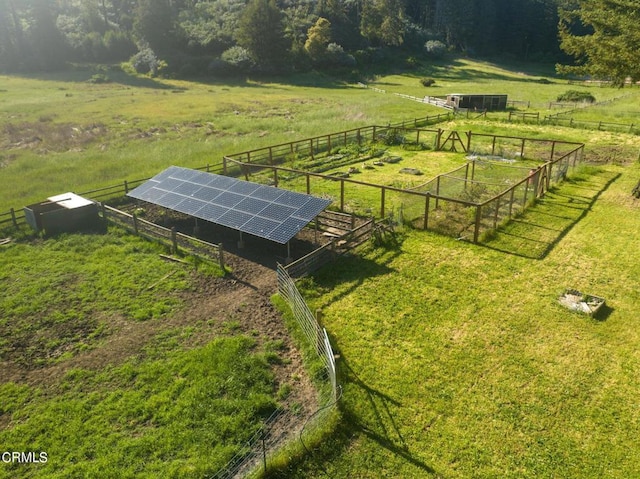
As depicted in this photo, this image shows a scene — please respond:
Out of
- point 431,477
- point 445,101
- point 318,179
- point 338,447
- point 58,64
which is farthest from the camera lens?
point 58,64

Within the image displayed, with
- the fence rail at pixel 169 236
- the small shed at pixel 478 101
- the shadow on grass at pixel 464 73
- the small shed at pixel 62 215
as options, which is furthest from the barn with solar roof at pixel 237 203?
the shadow on grass at pixel 464 73

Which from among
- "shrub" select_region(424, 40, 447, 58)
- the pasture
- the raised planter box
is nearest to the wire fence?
the pasture

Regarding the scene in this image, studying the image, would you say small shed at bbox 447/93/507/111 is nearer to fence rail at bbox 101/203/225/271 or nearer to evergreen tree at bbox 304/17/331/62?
evergreen tree at bbox 304/17/331/62

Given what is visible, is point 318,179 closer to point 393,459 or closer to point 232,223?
point 232,223

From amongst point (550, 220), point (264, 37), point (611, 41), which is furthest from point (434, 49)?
point (550, 220)

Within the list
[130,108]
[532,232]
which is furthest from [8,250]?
[130,108]
